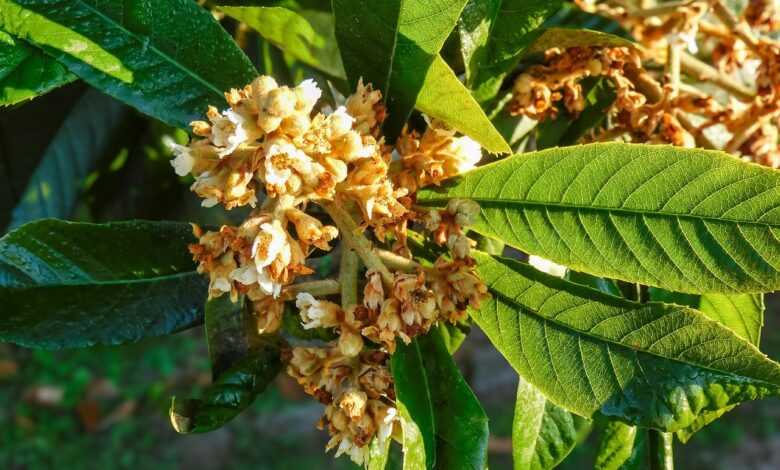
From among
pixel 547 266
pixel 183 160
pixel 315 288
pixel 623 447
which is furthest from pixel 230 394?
pixel 623 447

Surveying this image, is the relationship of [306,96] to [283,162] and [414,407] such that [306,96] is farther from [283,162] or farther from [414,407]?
[414,407]

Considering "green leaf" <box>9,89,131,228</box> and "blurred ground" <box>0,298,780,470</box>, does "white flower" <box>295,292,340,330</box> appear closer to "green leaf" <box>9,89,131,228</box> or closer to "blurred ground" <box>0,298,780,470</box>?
"green leaf" <box>9,89,131,228</box>

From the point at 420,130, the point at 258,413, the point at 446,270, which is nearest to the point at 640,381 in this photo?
the point at 446,270

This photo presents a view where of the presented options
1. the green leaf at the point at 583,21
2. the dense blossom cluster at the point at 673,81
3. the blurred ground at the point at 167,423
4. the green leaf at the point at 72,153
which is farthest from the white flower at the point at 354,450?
the blurred ground at the point at 167,423

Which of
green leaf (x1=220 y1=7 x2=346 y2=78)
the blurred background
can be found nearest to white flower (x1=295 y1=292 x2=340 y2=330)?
green leaf (x1=220 y1=7 x2=346 y2=78)

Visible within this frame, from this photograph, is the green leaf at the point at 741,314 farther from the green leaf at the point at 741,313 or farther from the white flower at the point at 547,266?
the white flower at the point at 547,266

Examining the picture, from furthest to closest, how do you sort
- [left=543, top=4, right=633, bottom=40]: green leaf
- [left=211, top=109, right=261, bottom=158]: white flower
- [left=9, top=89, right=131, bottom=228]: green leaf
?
[left=9, top=89, right=131, bottom=228]: green leaf, [left=543, top=4, right=633, bottom=40]: green leaf, [left=211, top=109, right=261, bottom=158]: white flower
